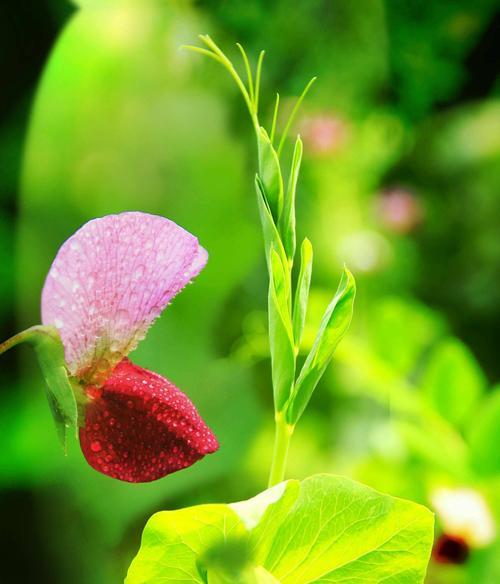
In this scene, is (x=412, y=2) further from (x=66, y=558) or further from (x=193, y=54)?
(x=66, y=558)

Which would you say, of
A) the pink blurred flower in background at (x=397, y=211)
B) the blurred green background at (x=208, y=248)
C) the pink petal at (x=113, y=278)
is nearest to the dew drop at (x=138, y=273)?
the pink petal at (x=113, y=278)

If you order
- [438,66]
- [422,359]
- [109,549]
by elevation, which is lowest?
[422,359]

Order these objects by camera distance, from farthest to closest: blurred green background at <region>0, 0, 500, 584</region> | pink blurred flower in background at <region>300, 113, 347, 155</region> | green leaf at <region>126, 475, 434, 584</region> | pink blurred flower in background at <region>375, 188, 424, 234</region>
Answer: pink blurred flower in background at <region>375, 188, 424, 234</region> < pink blurred flower in background at <region>300, 113, 347, 155</region> < blurred green background at <region>0, 0, 500, 584</region> < green leaf at <region>126, 475, 434, 584</region>

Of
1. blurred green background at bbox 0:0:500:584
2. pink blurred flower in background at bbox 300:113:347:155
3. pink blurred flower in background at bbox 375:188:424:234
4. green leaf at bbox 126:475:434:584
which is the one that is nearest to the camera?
green leaf at bbox 126:475:434:584

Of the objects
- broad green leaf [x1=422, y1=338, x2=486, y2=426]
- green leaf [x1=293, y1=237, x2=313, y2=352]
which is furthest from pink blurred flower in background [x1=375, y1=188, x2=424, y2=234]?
green leaf [x1=293, y1=237, x2=313, y2=352]

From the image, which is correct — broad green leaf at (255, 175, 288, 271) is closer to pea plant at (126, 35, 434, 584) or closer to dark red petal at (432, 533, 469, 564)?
pea plant at (126, 35, 434, 584)

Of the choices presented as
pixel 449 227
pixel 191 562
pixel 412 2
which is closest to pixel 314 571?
pixel 191 562

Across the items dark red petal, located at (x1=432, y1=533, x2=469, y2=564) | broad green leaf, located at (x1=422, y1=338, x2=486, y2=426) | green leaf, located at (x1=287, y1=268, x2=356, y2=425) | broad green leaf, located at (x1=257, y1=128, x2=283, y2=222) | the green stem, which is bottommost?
dark red petal, located at (x1=432, y1=533, x2=469, y2=564)

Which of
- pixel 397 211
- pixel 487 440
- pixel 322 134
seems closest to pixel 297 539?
pixel 487 440
